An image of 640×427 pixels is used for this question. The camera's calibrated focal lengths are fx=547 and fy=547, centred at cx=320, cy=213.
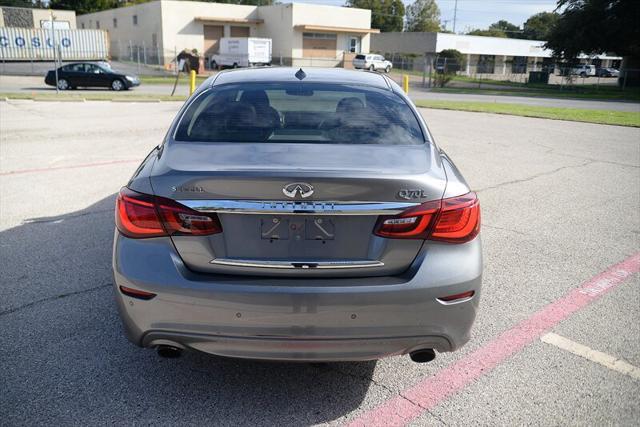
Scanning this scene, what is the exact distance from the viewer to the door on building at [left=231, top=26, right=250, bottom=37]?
5763 centimetres

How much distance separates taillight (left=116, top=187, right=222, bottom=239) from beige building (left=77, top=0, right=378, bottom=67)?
170 ft

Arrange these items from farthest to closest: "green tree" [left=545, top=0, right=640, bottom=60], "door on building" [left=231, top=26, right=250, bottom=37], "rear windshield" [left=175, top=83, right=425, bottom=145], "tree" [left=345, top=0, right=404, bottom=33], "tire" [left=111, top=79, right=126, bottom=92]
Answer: "tree" [left=345, top=0, right=404, bottom=33], "door on building" [left=231, top=26, right=250, bottom=37], "green tree" [left=545, top=0, right=640, bottom=60], "tire" [left=111, top=79, right=126, bottom=92], "rear windshield" [left=175, top=83, right=425, bottom=145]

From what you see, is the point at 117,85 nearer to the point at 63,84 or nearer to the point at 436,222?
the point at 63,84

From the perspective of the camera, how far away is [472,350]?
3.60 m

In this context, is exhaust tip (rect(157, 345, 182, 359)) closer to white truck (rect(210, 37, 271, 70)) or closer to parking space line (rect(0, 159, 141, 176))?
parking space line (rect(0, 159, 141, 176))

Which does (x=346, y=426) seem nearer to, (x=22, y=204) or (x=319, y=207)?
(x=319, y=207)

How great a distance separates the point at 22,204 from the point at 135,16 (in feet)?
188

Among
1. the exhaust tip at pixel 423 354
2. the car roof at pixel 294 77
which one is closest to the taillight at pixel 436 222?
the exhaust tip at pixel 423 354

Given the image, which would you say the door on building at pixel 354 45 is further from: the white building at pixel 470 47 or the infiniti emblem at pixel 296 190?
the infiniti emblem at pixel 296 190

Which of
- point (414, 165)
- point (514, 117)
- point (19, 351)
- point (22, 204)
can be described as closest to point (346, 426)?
point (414, 165)

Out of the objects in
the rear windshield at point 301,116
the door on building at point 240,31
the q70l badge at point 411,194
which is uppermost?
the door on building at point 240,31

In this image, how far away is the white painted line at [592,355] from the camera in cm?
340

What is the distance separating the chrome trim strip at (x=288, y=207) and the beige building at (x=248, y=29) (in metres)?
52.0

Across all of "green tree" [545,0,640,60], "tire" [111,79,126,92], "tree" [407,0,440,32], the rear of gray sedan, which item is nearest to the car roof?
the rear of gray sedan
